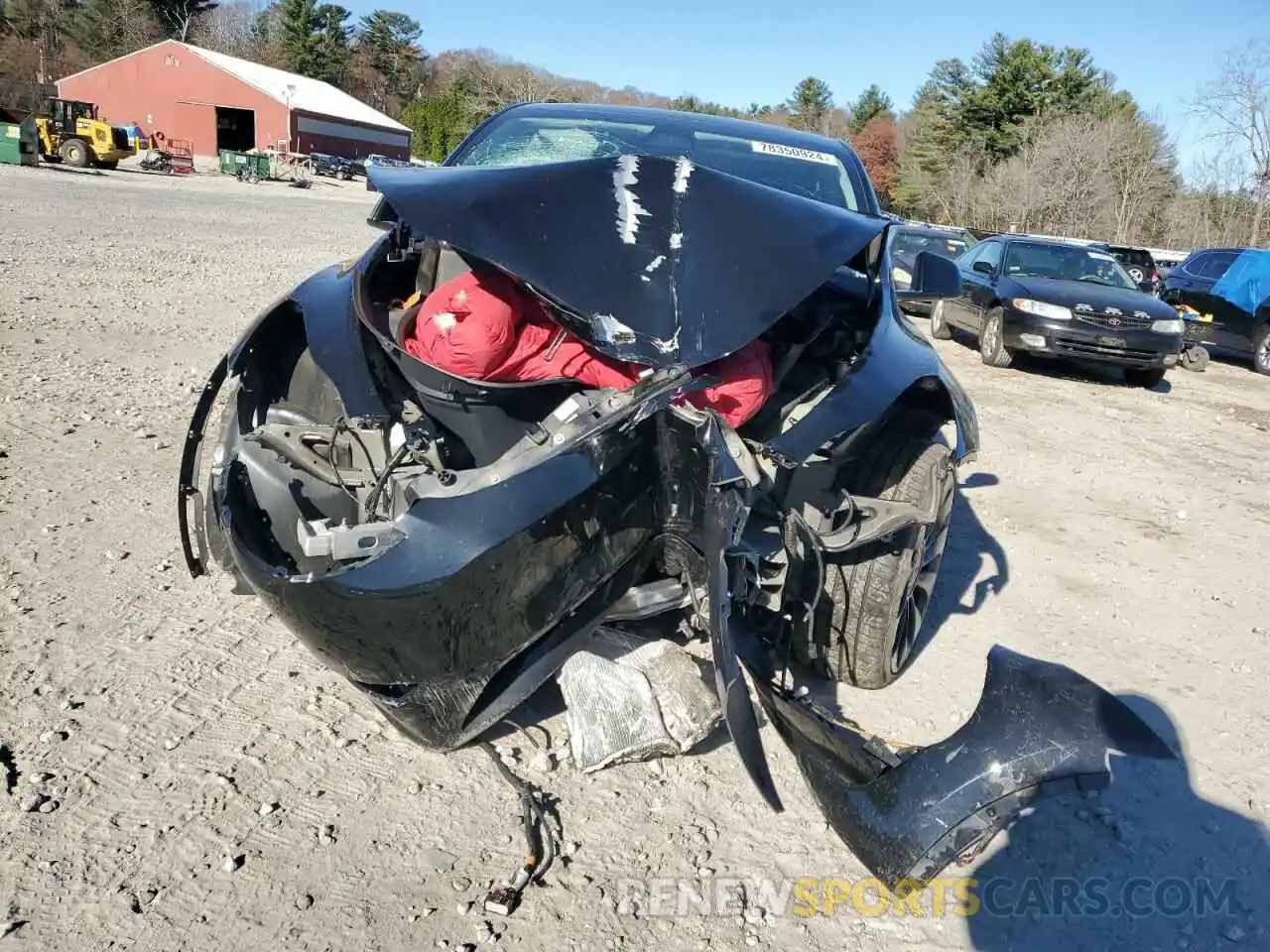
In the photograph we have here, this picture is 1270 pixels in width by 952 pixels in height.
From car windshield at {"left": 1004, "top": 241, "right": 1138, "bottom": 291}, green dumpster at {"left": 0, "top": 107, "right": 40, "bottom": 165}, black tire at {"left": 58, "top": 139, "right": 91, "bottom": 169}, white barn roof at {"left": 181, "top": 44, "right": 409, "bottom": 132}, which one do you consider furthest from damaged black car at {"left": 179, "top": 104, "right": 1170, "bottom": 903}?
white barn roof at {"left": 181, "top": 44, "right": 409, "bottom": 132}

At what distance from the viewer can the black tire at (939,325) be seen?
13.0 m

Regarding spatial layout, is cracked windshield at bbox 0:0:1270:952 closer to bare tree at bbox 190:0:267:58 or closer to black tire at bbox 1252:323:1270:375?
black tire at bbox 1252:323:1270:375

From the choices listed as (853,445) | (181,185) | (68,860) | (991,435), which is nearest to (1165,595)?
(853,445)

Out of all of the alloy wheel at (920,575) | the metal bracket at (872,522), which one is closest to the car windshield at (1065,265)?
the alloy wheel at (920,575)

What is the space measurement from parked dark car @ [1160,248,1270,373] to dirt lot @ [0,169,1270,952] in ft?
29.6

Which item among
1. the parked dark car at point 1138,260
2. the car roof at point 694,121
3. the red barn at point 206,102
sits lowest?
the parked dark car at point 1138,260

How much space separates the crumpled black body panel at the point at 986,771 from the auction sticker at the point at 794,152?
9.05 ft

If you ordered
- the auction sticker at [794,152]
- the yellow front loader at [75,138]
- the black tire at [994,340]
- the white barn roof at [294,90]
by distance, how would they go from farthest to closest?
the white barn roof at [294,90] < the yellow front loader at [75,138] < the black tire at [994,340] < the auction sticker at [794,152]

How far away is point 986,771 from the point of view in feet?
6.59

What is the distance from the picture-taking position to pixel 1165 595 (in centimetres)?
445

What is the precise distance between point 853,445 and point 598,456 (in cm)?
103

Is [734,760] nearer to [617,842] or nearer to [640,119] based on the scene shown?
[617,842]

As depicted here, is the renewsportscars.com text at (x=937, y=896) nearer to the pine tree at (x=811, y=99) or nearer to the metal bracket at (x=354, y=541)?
the metal bracket at (x=354, y=541)

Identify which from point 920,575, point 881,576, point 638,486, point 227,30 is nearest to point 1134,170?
point 920,575
